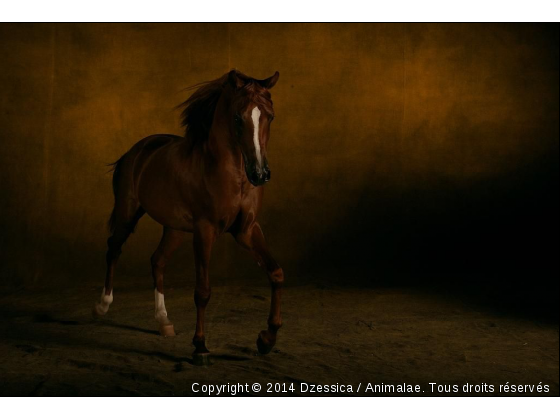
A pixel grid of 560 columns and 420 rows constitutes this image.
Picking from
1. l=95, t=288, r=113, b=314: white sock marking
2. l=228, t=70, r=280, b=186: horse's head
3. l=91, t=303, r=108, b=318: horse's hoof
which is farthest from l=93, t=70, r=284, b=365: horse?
l=91, t=303, r=108, b=318: horse's hoof

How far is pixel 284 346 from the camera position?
4.18 meters

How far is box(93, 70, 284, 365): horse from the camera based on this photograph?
3.48m

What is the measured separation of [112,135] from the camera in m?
6.40

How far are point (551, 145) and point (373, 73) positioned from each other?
1.87 m

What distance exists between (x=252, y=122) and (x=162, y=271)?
1.56 metres

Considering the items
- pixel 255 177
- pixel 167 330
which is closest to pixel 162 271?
pixel 167 330

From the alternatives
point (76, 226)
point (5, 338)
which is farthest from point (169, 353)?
point (76, 226)

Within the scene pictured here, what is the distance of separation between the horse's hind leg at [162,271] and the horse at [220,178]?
0.94 ft

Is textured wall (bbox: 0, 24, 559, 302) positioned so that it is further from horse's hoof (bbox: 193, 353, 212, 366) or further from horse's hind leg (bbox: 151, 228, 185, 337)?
horse's hoof (bbox: 193, 353, 212, 366)

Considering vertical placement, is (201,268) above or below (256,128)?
below

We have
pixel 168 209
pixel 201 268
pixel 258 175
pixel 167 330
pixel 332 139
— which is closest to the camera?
pixel 258 175

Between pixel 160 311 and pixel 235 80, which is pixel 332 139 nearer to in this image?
pixel 160 311

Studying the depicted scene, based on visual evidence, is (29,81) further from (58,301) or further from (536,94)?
(536,94)

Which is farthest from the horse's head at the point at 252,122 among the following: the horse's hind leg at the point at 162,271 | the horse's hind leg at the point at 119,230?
the horse's hind leg at the point at 119,230
